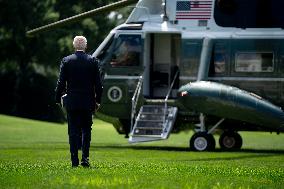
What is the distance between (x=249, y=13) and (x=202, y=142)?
11.3 ft

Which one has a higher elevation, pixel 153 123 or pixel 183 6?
pixel 183 6

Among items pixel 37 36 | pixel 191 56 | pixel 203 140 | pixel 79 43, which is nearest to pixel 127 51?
pixel 191 56

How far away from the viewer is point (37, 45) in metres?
69.9

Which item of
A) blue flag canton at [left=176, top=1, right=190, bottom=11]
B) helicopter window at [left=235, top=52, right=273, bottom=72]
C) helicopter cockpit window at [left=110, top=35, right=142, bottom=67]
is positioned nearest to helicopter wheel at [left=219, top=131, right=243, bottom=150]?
helicopter window at [left=235, top=52, right=273, bottom=72]

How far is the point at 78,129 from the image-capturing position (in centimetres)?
1523

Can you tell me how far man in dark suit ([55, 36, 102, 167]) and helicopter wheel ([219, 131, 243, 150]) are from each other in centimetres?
1062

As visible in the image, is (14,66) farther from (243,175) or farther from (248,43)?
(243,175)

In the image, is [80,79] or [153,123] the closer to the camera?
[80,79]

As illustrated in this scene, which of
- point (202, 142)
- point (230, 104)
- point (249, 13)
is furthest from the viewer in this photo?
point (249, 13)

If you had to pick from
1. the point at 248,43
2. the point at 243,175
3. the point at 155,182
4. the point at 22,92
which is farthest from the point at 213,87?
the point at 22,92

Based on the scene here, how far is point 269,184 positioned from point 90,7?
60242 millimetres

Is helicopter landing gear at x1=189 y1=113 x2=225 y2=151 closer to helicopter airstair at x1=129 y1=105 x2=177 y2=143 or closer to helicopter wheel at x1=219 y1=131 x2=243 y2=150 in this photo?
helicopter airstair at x1=129 y1=105 x2=177 y2=143

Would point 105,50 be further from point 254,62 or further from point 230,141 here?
point 230,141

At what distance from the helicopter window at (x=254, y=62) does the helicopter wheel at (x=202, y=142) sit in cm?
187
